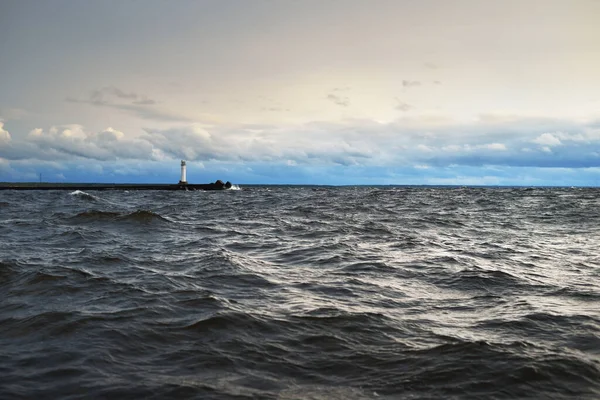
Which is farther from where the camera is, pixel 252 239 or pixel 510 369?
pixel 252 239

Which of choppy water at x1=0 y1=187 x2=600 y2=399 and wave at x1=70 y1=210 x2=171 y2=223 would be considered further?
wave at x1=70 y1=210 x2=171 y2=223

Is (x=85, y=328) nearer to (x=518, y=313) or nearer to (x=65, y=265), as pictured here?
(x=65, y=265)

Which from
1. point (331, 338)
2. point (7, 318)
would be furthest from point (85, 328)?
point (331, 338)

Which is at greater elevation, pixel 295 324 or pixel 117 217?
pixel 117 217

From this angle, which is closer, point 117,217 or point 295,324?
point 295,324

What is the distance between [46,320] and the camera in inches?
260

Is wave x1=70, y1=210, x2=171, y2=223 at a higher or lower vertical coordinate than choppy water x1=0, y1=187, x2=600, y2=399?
higher

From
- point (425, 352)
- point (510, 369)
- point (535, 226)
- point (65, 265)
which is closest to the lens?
point (510, 369)

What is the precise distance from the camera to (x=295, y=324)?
6641 millimetres

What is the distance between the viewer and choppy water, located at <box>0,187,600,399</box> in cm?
473

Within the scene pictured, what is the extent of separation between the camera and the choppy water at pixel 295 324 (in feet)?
15.5

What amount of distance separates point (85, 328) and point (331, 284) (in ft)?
15.8

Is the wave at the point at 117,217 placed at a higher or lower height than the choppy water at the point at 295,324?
higher

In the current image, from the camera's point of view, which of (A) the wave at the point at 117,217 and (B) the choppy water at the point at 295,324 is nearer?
(B) the choppy water at the point at 295,324
